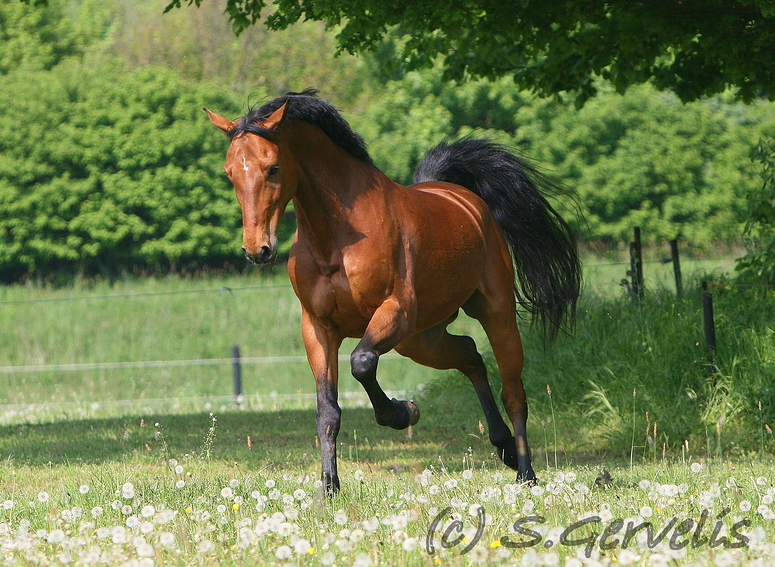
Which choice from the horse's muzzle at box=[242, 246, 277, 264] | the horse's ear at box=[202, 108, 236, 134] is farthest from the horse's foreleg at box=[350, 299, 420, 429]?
the horse's ear at box=[202, 108, 236, 134]

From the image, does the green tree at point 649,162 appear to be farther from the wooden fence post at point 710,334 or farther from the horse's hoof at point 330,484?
the horse's hoof at point 330,484

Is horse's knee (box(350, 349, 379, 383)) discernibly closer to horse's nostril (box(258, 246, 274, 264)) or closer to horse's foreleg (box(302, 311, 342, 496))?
horse's foreleg (box(302, 311, 342, 496))

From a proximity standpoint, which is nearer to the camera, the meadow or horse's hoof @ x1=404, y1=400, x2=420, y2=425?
the meadow

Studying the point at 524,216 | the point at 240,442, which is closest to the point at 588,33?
the point at 524,216

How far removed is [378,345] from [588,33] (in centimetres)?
470

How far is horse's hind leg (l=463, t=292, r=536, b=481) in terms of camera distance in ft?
22.2

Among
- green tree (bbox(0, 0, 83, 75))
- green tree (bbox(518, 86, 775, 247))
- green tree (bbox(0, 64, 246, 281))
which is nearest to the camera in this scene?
green tree (bbox(0, 64, 246, 281))

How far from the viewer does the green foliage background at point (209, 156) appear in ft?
87.5

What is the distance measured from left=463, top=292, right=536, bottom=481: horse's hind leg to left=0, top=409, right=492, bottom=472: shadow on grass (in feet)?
2.78

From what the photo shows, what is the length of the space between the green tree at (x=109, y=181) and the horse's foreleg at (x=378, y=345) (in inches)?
823

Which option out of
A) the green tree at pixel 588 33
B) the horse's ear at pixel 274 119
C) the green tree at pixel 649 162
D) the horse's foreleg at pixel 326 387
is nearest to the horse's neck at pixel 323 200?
the horse's ear at pixel 274 119

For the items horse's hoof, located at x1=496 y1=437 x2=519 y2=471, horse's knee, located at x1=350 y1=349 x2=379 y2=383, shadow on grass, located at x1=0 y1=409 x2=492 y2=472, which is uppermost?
horse's knee, located at x1=350 y1=349 x2=379 y2=383

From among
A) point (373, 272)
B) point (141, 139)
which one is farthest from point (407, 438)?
point (141, 139)

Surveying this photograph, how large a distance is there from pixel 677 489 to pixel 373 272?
1.94 metres
